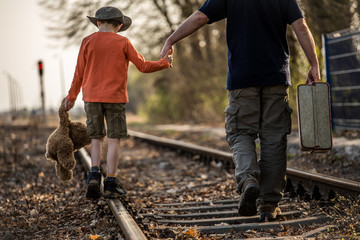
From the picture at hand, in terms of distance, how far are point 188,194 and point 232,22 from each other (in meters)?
2.39

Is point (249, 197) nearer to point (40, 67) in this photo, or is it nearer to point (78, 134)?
point (78, 134)

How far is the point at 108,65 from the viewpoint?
4.58m

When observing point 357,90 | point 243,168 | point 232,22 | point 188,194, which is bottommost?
point 188,194

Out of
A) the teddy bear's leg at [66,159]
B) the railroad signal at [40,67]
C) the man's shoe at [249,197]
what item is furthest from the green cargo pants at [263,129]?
the railroad signal at [40,67]

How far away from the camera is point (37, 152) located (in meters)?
10.2

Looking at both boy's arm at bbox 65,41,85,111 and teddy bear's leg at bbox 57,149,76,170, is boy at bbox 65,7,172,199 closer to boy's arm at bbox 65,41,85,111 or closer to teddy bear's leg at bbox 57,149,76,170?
boy's arm at bbox 65,41,85,111

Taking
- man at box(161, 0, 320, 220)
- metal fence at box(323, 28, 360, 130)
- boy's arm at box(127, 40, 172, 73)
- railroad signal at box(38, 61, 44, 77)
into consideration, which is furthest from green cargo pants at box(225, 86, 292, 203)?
railroad signal at box(38, 61, 44, 77)

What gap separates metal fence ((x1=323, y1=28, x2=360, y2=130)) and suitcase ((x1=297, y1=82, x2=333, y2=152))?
17.2 ft

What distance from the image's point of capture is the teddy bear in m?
4.89

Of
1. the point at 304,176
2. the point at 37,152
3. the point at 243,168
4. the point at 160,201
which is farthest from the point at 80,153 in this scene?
the point at 243,168

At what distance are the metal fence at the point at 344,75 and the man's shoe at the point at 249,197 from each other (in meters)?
5.88

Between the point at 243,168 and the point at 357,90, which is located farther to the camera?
the point at 357,90

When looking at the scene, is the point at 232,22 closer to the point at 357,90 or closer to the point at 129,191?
the point at 129,191

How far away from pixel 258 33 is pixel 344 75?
5.87 m
